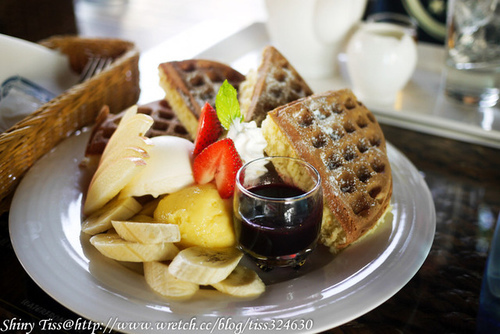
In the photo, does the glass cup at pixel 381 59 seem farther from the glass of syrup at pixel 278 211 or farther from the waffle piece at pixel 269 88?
the glass of syrup at pixel 278 211

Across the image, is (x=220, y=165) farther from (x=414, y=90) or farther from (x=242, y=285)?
(x=414, y=90)

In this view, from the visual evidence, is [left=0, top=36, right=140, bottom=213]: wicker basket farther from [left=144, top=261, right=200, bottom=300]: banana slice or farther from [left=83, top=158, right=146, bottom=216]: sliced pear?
[left=144, top=261, right=200, bottom=300]: banana slice

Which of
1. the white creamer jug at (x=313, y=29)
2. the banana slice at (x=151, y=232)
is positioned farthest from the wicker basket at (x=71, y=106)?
the white creamer jug at (x=313, y=29)

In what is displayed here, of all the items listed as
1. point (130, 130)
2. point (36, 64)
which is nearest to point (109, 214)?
point (130, 130)

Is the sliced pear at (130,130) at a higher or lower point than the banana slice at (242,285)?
higher

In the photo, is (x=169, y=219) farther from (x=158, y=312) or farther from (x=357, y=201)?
(x=357, y=201)

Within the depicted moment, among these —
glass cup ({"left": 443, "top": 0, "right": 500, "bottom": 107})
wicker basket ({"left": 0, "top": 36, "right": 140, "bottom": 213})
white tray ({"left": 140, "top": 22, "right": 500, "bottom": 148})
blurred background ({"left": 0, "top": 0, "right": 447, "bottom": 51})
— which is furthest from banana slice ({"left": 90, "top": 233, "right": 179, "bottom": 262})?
blurred background ({"left": 0, "top": 0, "right": 447, "bottom": 51})

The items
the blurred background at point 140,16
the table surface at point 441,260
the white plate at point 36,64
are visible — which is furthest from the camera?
Result: the blurred background at point 140,16
